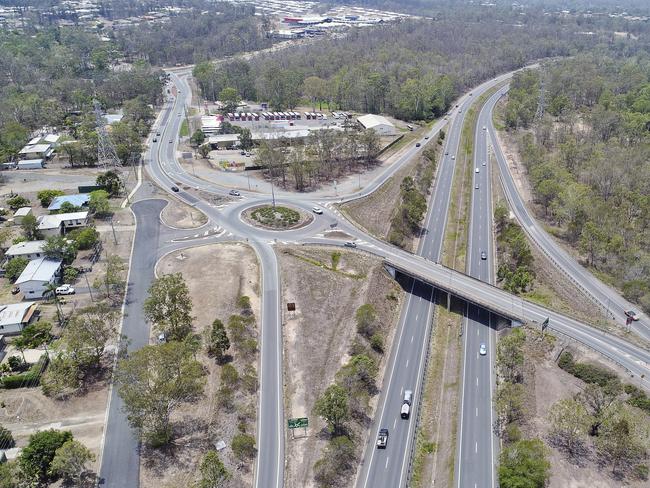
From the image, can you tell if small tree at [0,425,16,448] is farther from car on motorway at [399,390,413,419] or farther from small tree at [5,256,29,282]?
car on motorway at [399,390,413,419]

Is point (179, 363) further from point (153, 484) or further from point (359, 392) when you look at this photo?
point (359, 392)

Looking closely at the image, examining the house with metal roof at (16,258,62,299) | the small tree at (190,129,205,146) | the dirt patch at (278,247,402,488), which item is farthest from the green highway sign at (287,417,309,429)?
the small tree at (190,129,205,146)

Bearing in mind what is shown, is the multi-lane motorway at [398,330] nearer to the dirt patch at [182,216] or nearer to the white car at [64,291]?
the dirt patch at [182,216]

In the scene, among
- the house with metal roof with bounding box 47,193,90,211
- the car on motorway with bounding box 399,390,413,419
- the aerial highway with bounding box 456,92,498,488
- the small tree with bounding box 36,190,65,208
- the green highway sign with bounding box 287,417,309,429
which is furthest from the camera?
the small tree with bounding box 36,190,65,208

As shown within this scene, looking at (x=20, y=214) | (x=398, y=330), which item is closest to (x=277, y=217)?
(x=398, y=330)

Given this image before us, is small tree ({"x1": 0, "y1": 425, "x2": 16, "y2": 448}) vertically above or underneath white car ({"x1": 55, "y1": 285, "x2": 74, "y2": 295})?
above

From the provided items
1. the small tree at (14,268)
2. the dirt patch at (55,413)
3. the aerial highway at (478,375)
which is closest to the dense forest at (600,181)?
the aerial highway at (478,375)
